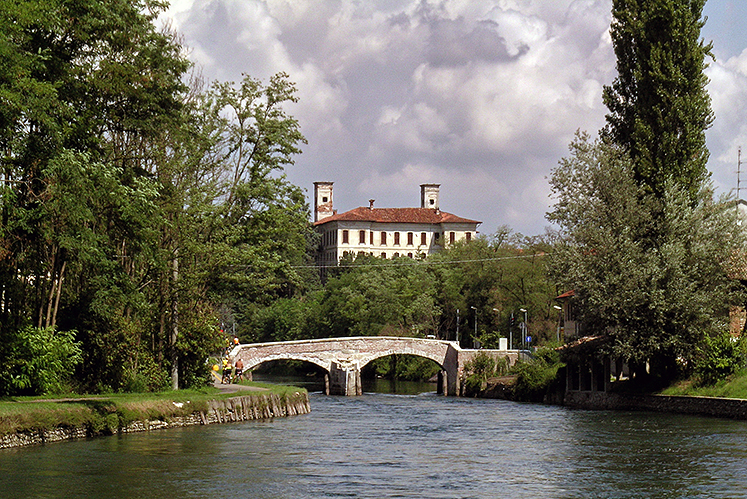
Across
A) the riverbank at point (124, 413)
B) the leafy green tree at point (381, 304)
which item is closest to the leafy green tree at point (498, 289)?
the leafy green tree at point (381, 304)

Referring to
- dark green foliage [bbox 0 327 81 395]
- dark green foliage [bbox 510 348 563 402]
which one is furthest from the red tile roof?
dark green foliage [bbox 0 327 81 395]

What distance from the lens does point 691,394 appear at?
44438 mm

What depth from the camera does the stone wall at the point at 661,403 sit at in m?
39.8

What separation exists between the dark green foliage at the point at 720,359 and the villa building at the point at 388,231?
11049 cm

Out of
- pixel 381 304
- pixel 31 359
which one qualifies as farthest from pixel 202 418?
pixel 381 304

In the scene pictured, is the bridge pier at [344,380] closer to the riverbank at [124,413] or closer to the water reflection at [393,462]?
the riverbank at [124,413]

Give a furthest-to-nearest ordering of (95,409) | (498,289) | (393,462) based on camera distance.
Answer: (498,289) < (95,409) < (393,462)

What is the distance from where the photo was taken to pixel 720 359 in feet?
145

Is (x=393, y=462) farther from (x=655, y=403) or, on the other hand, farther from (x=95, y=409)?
(x=655, y=403)

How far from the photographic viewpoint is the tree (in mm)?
44625

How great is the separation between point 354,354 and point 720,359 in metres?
34.4

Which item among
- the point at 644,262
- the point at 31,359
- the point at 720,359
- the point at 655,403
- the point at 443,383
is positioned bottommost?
the point at 655,403

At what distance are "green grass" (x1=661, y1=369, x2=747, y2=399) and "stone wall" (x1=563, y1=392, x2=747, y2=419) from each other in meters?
0.70

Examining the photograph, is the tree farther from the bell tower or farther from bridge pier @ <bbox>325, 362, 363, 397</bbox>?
the bell tower
